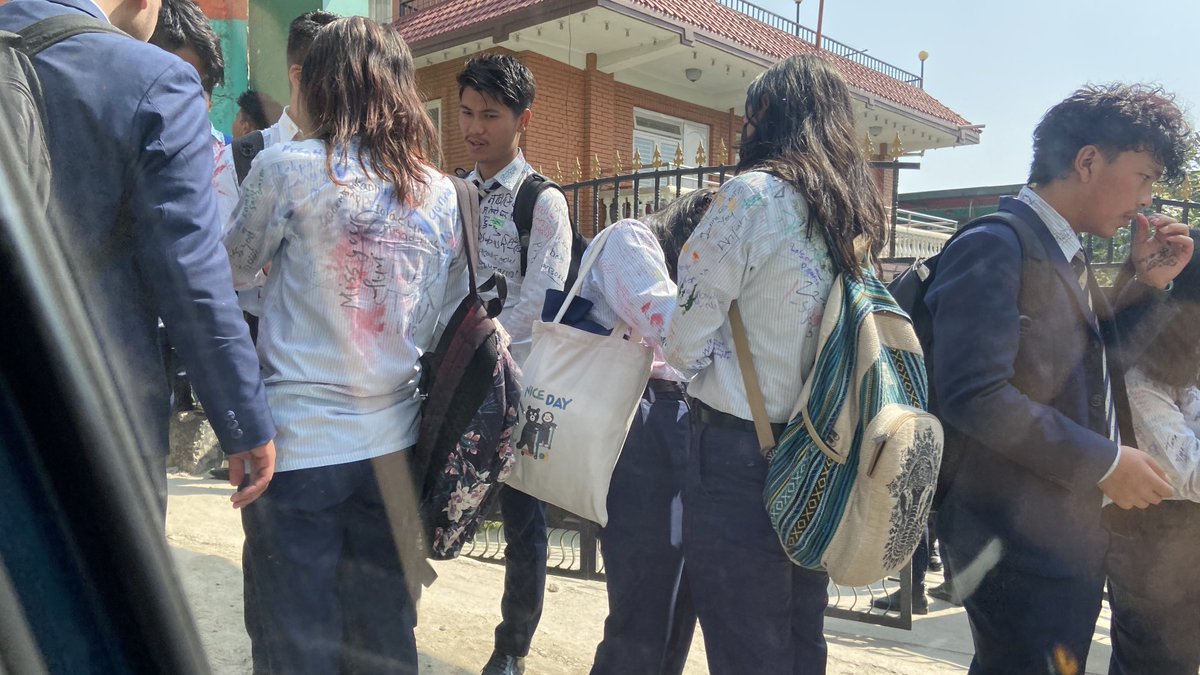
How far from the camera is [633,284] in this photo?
2.21 m

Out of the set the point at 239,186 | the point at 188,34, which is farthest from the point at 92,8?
the point at 188,34

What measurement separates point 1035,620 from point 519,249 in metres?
1.87

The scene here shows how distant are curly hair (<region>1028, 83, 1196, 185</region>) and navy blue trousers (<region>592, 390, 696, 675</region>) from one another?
3.84 feet

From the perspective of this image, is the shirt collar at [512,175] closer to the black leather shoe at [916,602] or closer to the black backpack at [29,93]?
the black backpack at [29,93]

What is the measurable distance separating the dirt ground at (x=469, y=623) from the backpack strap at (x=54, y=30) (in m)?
1.96

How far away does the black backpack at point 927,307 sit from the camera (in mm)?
1942

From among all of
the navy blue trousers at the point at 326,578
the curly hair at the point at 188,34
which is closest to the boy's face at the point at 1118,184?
the navy blue trousers at the point at 326,578

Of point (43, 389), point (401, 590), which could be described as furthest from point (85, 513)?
point (401, 590)

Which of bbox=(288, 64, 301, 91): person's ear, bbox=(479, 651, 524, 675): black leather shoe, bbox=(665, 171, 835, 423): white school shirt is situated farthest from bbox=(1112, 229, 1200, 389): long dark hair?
bbox=(288, 64, 301, 91): person's ear

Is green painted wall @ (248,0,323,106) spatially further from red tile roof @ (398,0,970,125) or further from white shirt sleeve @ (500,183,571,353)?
red tile roof @ (398,0,970,125)

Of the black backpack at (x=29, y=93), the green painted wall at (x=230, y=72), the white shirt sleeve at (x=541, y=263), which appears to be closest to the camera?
the black backpack at (x=29, y=93)

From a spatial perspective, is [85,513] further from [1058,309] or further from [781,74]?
[1058,309]

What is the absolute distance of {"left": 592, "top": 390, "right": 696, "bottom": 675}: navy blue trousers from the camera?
2281mm

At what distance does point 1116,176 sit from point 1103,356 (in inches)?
A: 17.7
